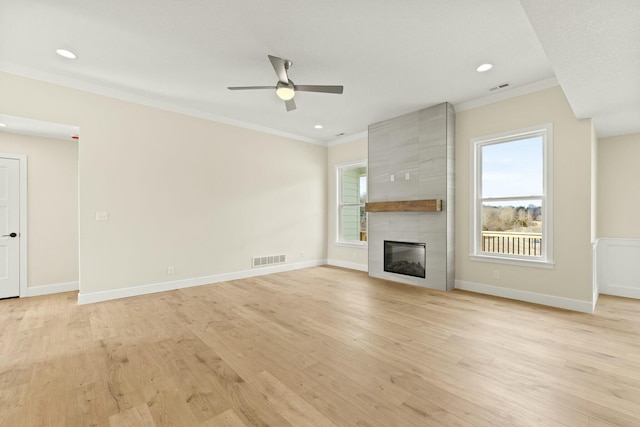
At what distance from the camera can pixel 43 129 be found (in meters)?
4.01

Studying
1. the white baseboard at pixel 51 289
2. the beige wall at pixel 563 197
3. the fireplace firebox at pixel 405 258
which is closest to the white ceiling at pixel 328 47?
the beige wall at pixel 563 197

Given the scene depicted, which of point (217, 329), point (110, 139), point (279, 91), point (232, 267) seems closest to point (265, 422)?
point (217, 329)

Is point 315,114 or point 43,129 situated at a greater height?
point 315,114

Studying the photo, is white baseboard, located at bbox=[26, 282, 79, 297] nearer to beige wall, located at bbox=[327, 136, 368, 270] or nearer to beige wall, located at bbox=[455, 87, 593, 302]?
beige wall, located at bbox=[327, 136, 368, 270]

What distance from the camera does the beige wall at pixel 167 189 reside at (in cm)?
389

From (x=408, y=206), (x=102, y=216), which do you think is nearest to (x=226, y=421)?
(x=102, y=216)

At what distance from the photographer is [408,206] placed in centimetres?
488

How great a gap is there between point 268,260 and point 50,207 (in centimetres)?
373

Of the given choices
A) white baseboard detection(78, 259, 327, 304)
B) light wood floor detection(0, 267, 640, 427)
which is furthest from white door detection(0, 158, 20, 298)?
white baseboard detection(78, 259, 327, 304)

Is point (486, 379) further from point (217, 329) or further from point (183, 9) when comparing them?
point (183, 9)

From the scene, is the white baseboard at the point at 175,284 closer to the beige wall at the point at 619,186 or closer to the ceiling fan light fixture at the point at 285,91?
the ceiling fan light fixture at the point at 285,91

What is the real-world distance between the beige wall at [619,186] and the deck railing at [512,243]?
1466 mm

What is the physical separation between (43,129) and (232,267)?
3.48 m

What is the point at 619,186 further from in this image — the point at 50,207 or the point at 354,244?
the point at 50,207
